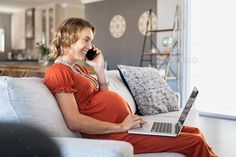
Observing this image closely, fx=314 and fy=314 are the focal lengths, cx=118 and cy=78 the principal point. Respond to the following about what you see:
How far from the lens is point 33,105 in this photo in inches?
57.9

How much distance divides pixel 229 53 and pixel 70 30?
4244 mm

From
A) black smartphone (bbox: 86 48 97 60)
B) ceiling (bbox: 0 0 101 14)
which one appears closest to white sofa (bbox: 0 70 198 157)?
black smartphone (bbox: 86 48 97 60)

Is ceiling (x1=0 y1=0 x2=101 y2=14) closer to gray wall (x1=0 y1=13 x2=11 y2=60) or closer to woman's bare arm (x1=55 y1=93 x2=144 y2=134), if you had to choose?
gray wall (x1=0 y1=13 x2=11 y2=60)

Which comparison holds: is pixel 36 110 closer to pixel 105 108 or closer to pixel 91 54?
pixel 105 108

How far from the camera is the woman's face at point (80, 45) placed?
1.76 meters

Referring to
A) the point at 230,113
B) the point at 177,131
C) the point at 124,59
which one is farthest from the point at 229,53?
the point at 177,131

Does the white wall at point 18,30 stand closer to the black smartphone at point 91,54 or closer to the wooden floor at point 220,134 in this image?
the wooden floor at point 220,134

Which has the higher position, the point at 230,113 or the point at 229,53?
the point at 229,53

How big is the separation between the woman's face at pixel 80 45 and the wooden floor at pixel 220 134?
150cm

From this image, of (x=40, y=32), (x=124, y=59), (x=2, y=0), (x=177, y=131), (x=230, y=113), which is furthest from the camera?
(x=40, y=32)

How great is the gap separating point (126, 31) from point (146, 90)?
4.74 meters

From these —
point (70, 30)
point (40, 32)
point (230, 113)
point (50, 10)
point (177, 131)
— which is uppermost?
point (50, 10)

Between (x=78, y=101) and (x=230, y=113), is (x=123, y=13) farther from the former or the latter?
(x=78, y=101)

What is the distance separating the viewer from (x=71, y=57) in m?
1.77
